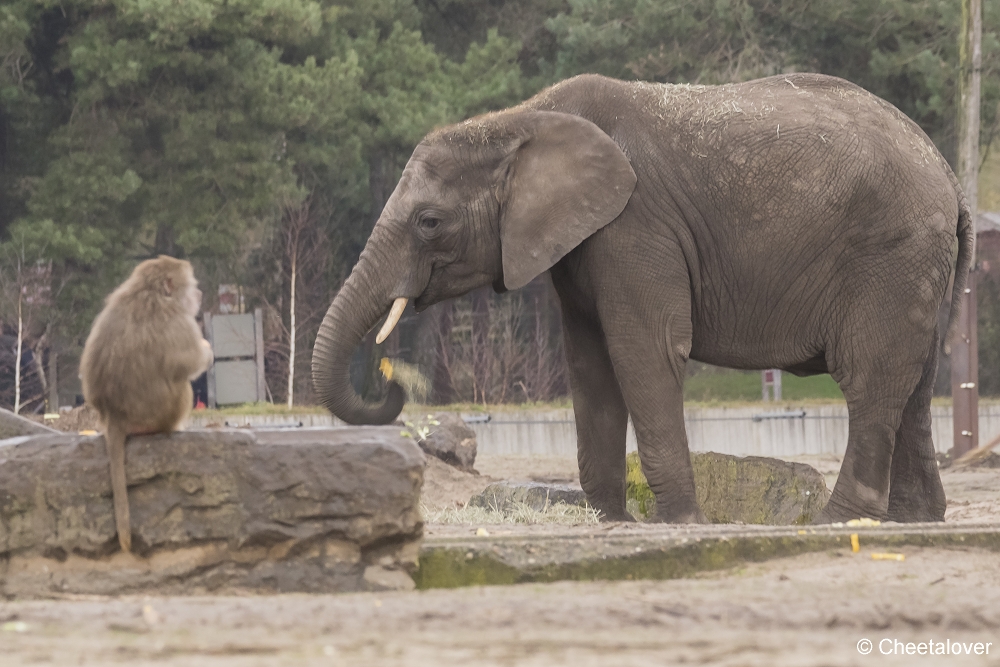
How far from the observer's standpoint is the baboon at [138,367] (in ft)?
18.7

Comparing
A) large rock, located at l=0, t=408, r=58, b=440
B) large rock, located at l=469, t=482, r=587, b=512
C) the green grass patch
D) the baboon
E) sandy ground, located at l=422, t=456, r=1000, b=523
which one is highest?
the baboon

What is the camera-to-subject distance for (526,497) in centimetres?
990

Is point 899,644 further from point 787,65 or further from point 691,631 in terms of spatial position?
point 787,65

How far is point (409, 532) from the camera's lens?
5.95 metres

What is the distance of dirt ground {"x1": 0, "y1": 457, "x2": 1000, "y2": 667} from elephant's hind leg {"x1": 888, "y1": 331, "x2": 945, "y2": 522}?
2.82 meters

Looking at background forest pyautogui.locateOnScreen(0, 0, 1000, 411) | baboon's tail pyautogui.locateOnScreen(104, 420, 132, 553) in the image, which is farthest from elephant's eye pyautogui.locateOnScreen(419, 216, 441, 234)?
background forest pyautogui.locateOnScreen(0, 0, 1000, 411)

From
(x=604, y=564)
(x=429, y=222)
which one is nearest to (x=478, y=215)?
(x=429, y=222)

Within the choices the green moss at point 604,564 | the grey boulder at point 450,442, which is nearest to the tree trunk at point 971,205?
the grey boulder at point 450,442

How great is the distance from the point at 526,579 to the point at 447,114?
1631cm

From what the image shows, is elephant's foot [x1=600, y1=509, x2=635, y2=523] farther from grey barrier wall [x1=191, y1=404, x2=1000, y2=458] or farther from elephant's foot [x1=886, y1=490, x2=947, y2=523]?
grey barrier wall [x1=191, y1=404, x2=1000, y2=458]

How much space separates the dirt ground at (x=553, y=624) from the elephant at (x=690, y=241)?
227cm

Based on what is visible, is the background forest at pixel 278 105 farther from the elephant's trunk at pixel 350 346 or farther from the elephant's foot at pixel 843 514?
the elephant's foot at pixel 843 514

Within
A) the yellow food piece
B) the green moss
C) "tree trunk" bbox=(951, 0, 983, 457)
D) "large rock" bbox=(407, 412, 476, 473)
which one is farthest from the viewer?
"tree trunk" bbox=(951, 0, 983, 457)

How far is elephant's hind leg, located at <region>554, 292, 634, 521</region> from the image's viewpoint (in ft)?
29.2
